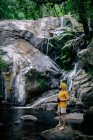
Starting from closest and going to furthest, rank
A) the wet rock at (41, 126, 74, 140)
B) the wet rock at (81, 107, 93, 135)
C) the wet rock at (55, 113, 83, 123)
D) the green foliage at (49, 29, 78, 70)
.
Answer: the wet rock at (41, 126, 74, 140)
the wet rock at (81, 107, 93, 135)
the wet rock at (55, 113, 83, 123)
the green foliage at (49, 29, 78, 70)

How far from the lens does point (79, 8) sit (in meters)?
14.1

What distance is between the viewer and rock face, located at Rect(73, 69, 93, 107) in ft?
84.9

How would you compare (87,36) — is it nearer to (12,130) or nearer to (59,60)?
(59,60)

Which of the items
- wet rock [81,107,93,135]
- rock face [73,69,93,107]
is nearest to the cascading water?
rock face [73,69,93,107]

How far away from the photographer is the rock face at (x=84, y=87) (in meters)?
25.9

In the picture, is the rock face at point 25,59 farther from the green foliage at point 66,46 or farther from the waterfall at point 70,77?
the waterfall at point 70,77

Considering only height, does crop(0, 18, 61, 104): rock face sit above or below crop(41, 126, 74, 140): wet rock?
above

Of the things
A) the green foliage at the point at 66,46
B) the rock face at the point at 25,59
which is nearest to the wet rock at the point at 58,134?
the rock face at the point at 25,59

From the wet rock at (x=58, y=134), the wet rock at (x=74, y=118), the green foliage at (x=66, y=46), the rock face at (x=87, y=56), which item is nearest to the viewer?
the wet rock at (x=58, y=134)

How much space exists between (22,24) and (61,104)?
25.1m

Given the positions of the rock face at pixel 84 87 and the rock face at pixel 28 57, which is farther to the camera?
the rock face at pixel 28 57

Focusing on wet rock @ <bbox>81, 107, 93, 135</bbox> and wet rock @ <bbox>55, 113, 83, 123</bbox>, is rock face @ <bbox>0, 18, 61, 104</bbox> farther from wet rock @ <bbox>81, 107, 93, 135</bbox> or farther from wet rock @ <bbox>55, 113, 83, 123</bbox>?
wet rock @ <bbox>55, 113, 83, 123</bbox>

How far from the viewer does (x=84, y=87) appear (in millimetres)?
27203

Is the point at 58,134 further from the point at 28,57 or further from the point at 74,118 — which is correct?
the point at 28,57
